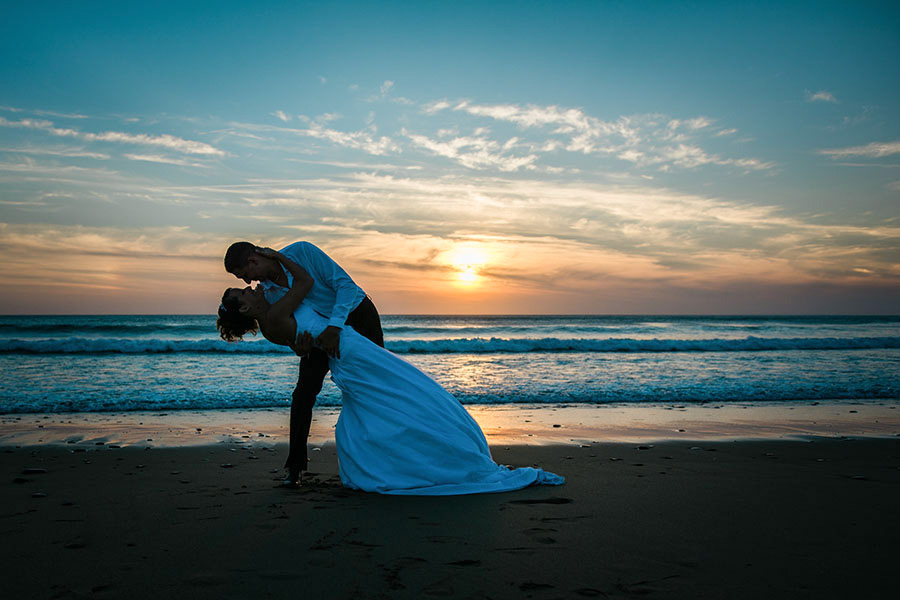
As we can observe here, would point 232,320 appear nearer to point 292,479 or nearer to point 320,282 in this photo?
point 320,282

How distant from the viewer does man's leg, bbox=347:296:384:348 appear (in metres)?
4.31

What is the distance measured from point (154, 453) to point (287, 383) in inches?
224

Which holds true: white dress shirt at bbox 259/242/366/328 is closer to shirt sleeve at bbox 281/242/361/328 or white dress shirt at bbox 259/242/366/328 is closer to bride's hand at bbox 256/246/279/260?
shirt sleeve at bbox 281/242/361/328

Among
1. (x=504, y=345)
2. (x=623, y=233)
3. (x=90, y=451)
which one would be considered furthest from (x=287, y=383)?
(x=623, y=233)

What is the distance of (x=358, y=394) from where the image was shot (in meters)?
4.00

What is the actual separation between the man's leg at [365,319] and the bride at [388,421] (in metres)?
0.26

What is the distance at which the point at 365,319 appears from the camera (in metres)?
4.32

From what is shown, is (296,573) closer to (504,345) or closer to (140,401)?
(140,401)

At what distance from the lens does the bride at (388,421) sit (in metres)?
3.86

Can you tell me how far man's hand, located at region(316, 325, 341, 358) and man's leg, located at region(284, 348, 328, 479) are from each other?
0.17 m

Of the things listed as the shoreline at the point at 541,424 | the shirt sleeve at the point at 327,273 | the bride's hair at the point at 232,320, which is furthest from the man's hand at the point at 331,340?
the shoreline at the point at 541,424

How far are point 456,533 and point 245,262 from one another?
228 centimetres

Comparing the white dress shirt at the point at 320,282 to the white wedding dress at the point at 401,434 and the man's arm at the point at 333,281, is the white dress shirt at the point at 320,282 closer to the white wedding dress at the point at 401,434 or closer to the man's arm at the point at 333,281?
the man's arm at the point at 333,281

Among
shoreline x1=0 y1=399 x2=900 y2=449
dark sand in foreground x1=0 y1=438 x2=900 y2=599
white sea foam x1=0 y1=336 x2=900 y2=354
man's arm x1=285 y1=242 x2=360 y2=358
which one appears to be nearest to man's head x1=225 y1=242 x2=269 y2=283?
man's arm x1=285 y1=242 x2=360 y2=358
